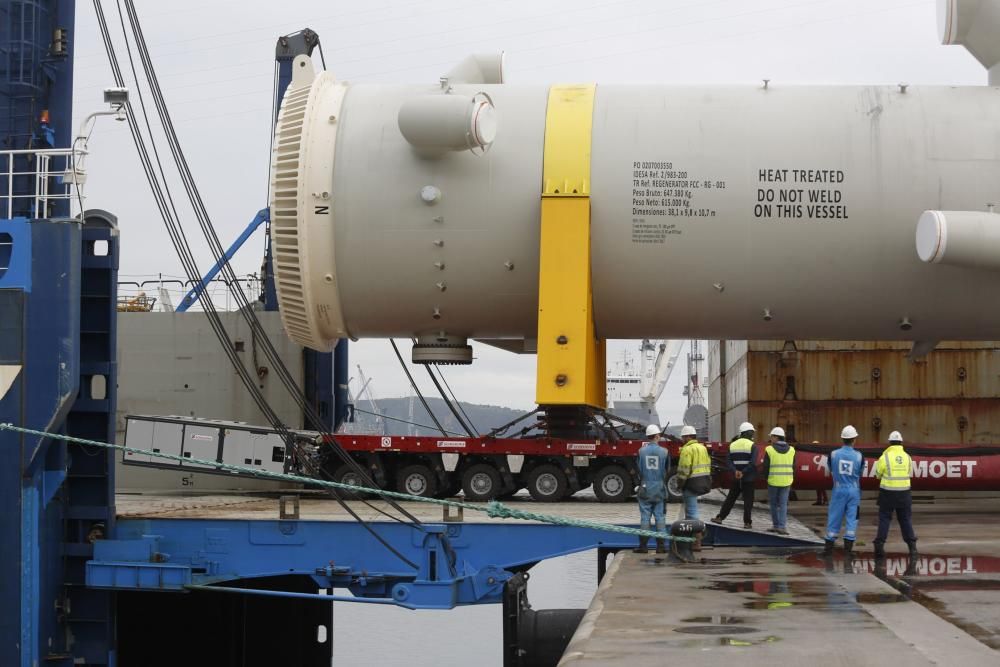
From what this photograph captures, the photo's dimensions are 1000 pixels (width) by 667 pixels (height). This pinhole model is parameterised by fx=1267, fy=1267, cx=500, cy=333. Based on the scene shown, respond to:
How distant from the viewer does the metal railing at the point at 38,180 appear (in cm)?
1617

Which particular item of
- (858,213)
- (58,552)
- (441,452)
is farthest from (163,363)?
(858,213)

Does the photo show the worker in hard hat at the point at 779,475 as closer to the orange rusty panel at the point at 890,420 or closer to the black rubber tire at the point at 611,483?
the black rubber tire at the point at 611,483

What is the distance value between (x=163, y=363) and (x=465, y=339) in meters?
9.31

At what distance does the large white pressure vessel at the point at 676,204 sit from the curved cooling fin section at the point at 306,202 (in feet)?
0.08

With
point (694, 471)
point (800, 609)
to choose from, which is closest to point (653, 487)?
point (694, 471)

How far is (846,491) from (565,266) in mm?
3991

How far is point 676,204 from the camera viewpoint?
572 inches

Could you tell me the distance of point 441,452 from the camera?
790 inches

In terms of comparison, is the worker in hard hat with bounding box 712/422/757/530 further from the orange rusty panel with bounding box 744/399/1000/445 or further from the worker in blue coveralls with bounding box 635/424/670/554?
the orange rusty panel with bounding box 744/399/1000/445

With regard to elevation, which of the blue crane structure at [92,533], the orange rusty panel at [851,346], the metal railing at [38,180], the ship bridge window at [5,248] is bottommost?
the blue crane structure at [92,533]

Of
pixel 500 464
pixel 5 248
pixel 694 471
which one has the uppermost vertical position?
pixel 5 248

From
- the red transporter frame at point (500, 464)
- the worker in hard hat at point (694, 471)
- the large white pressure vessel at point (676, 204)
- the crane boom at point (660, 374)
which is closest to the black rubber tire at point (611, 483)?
the red transporter frame at point (500, 464)

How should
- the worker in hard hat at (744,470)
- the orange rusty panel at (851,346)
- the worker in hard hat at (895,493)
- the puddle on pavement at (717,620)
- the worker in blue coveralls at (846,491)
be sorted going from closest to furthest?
the puddle on pavement at (717,620), the worker in hard hat at (895,493), the worker in blue coveralls at (846,491), the worker in hard hat at (744,470), the orange rusty panel at (851,346)

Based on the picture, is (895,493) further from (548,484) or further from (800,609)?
(548,484)
